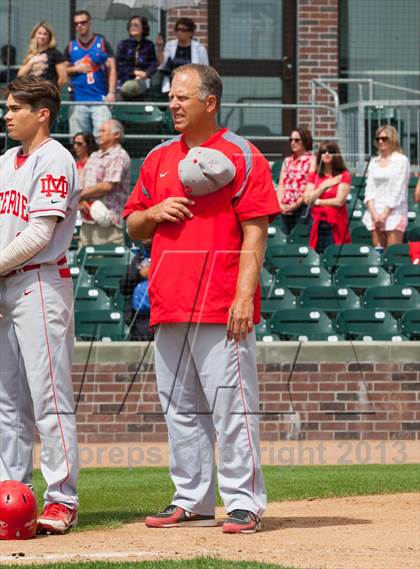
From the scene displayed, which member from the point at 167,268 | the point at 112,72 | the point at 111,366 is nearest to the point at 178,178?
the point at 167,268

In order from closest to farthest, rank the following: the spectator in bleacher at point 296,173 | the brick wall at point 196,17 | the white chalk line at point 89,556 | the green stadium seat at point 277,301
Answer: the white chalk line at point 89,556
the green stadium seat at point 277,301
the spectator in bleacher at point 296,173
the brick wall at point 196,17

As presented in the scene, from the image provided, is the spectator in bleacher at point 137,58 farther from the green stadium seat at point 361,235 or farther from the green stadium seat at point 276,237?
the green stadium seat at point 361,235

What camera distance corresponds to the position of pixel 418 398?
12000 mm

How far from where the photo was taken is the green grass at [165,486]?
7.16 m

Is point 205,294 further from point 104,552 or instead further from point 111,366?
point 111,366

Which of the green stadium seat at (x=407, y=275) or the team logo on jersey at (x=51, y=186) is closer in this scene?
the team logo on jersey at (x=51, y=186)

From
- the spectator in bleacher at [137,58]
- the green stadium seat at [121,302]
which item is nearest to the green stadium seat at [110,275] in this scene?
the green stadium seat at [121,302]

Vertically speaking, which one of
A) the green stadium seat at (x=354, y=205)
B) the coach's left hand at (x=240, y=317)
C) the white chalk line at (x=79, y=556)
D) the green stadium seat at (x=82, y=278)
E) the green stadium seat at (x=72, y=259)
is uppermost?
the coach's left hand at (x=240, y=317)

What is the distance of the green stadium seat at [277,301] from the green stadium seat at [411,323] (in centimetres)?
115

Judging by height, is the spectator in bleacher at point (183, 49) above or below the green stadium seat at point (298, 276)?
above

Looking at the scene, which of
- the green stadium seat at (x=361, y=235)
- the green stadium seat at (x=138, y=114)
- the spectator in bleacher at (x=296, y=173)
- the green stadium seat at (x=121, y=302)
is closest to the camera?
the green stadium seat at (x=121, y=302)

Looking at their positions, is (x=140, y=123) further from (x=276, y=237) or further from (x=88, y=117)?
(x=276, y=237)

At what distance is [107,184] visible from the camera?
1336 centimetres

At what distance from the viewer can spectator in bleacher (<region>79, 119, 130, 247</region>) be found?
43.8 feet
